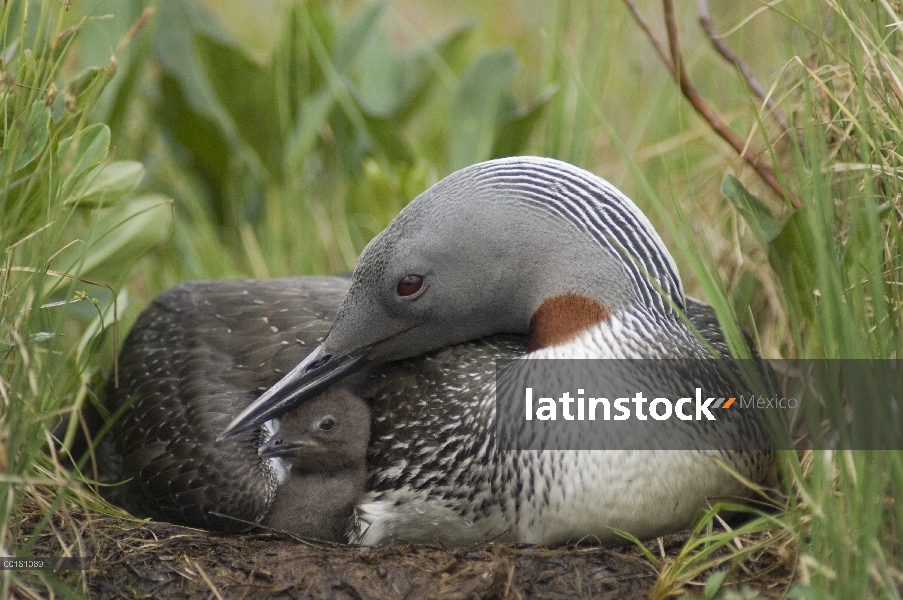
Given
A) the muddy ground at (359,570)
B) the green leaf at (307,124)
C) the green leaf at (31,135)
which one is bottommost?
the muddy ground at (359,570)

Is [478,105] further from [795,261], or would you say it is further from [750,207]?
[795,261]

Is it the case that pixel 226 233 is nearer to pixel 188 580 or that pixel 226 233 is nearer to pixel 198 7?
pixel 198 7

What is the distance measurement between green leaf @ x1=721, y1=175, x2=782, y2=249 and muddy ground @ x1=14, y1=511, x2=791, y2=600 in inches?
39.7

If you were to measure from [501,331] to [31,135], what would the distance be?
1.47 meters

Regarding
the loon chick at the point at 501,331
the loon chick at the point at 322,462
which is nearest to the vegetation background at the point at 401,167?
the loon chick at the point at 501,331

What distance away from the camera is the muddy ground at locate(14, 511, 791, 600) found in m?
2.53

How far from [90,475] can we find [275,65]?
2.33 m

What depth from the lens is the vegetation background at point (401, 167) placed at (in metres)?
2.41

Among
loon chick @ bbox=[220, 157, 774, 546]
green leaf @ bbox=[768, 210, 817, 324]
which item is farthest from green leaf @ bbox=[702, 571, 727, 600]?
green leaf @ bbox=[768, 210, 817, 324]

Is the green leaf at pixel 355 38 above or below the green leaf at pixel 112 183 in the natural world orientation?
above

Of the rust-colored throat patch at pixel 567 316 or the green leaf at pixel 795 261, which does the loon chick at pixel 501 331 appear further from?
the green leaf at pixel 795 261

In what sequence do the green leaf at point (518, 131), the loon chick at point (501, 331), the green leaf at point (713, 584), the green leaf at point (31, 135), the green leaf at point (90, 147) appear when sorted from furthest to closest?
1. the green leaf at point (518, 131)
2. the green leaf at point (90, 147)
3. the loon chick at point (501, 331)
4. the green leaf at point (31, 135)
5. the green leaf at point (713, 584)

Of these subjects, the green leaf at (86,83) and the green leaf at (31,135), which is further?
the green leaf at (86,83)

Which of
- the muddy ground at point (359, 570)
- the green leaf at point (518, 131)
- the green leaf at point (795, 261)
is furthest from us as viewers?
the green leaf at point (518, 131)
